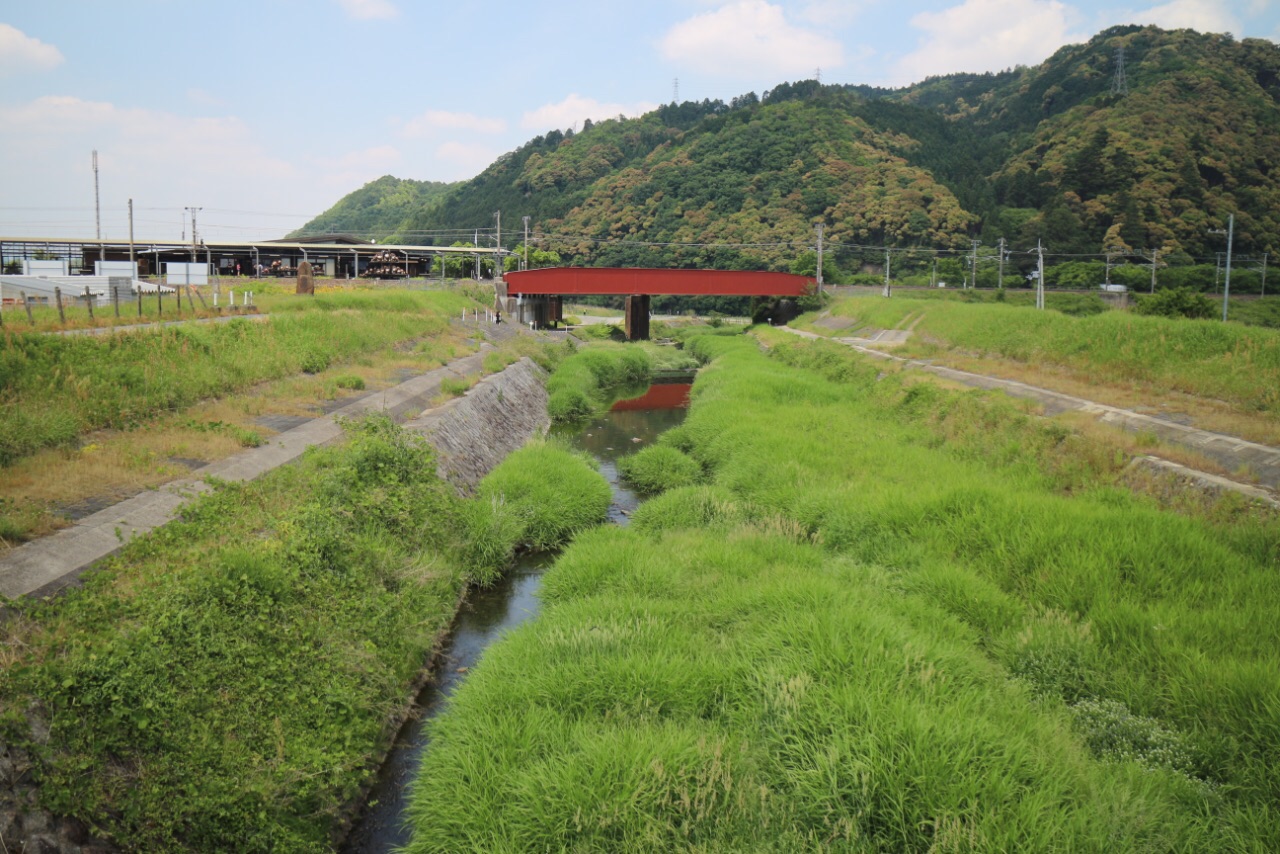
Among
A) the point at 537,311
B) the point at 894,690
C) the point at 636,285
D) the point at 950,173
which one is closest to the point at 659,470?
the point at 894,690

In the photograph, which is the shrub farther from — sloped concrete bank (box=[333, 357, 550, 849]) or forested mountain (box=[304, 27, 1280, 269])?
forested mountain (box=[304, 27, 1280, 269])

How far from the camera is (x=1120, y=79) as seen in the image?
9312 centimetres

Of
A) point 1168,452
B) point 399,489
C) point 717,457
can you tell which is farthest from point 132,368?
point 1168,452

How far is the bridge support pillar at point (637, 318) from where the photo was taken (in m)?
54.9

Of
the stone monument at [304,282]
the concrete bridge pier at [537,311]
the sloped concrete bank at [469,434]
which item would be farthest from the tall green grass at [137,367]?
the concrete bridge pier at [537,311]

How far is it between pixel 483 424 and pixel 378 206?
146786 mm

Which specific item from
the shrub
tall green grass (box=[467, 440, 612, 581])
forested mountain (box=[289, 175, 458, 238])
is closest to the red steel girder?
the shrub

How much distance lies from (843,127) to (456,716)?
340 feet

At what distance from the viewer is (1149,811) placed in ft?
16.4

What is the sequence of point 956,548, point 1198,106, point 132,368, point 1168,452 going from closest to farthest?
point 956,548 < point 1168,452 < point 132,368 < point 1198,106

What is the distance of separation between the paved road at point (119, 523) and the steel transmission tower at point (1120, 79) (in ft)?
347

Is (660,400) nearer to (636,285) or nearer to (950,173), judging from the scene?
(636,285)

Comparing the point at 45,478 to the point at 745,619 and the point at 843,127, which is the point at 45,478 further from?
the point at 843,127

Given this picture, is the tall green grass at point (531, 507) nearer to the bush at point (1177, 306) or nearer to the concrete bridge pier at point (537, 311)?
the bush at point (1177, 306)
